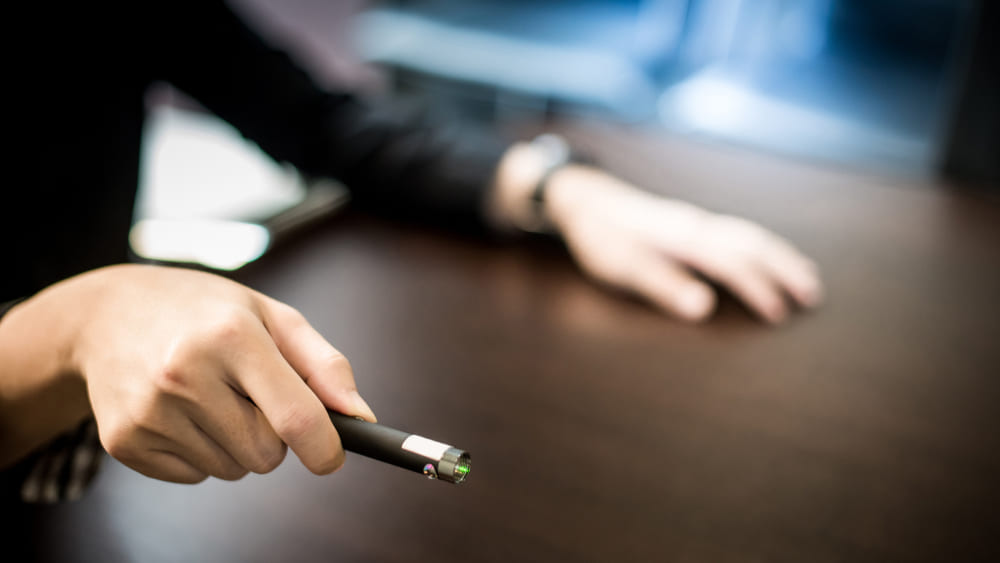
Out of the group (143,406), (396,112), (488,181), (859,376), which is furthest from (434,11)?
(143,406)

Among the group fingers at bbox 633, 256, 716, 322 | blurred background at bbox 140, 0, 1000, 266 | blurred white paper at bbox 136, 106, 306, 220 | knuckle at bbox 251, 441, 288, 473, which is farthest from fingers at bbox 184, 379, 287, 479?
blurred white paper at bbox 136, 106, 306, 220

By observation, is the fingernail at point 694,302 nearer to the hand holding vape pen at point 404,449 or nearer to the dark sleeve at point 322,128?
the dark sleeve at point 322,128

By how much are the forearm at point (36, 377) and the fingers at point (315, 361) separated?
0.09 meters

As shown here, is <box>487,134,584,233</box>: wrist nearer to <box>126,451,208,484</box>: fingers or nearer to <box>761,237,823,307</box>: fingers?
<box>761,237,823,307</box>: fingers

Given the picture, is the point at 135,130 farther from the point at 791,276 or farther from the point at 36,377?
the point at 791,276

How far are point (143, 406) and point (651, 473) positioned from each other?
243mm

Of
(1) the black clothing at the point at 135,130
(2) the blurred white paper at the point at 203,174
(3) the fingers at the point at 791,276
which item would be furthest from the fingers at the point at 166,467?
(2) the blurred white paper at the point at 203,174

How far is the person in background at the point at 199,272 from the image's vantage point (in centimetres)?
29

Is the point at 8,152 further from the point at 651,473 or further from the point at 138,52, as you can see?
the point at 651,473

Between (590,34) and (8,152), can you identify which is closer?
(8,152)

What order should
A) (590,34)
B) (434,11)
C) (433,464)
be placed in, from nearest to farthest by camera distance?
1. (433,464)
2. (590,34)
3. (434,11)

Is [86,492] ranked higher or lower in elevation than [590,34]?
lower

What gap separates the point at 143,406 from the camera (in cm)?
29

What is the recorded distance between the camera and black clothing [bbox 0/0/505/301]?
0.57 metres
